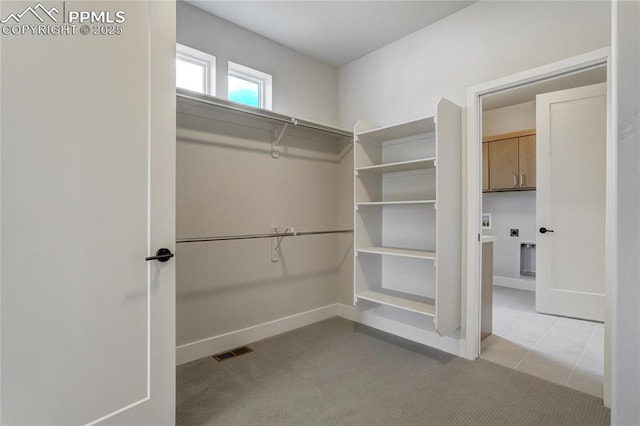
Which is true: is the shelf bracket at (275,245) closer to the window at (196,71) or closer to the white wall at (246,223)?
the white wall at (246,223)

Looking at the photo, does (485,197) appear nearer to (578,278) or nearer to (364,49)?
(578,278)

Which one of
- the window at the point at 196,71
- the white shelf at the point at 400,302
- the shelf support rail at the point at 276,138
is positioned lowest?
the white shelf at the point at 400,302

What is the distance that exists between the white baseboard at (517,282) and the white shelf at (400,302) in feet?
9.56

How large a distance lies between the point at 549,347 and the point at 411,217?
5.24 feet

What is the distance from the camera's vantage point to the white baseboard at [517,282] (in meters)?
4.56

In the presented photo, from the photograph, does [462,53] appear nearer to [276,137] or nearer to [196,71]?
[276,137]

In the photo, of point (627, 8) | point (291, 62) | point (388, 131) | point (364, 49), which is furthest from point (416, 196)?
point (627, 8)

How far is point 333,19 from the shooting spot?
2.65m

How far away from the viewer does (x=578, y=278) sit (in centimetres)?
341

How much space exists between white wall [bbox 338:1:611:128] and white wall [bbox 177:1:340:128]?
23cm

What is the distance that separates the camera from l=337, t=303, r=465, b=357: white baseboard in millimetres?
2566

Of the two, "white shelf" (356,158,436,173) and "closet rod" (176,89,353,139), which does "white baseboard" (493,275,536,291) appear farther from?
"closet rod" (176,89,353,139)

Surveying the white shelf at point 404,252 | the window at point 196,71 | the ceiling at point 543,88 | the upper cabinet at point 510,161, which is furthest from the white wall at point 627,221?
the upper cabinet at point 510,161

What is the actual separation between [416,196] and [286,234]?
1.23 m
